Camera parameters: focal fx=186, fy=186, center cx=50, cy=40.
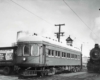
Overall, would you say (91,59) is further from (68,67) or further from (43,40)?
(43,40)

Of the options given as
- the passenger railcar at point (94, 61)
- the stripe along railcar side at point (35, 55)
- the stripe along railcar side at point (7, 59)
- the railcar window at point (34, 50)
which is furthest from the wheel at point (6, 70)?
the passenger railcar at point (94, 61)

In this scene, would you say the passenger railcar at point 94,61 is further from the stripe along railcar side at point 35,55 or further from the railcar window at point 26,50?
the railcar window at point 26,50

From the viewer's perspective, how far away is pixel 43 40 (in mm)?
15359

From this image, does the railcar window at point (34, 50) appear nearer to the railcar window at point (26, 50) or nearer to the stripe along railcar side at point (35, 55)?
the stripe along railcar side at point (35, 55)

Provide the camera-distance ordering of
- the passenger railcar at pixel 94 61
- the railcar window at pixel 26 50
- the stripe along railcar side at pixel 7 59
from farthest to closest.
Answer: the passenger railcar at pixel 94 61, the stripe along railcar side at pixel 7 59, the railcar window at pixel 26 50

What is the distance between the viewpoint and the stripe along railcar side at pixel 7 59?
18.4 m

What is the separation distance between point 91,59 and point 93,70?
1526 millimetres

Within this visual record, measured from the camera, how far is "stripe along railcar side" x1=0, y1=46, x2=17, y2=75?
18391 mm

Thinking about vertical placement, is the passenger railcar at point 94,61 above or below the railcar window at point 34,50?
below

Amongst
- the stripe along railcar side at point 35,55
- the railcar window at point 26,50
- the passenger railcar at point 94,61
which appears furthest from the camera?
the passenger railcar at point 94,61

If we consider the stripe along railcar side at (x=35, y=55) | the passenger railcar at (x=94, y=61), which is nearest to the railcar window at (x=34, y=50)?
the stripe along railcar side at (x=35, y=55)

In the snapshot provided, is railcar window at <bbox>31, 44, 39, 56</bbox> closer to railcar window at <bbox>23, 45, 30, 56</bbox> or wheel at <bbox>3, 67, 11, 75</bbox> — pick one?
railcar window at <bbox>23, 45, 30, 56</bbox>

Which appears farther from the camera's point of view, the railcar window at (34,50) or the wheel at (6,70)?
the wheel at (6,70)

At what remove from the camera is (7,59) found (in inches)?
733
